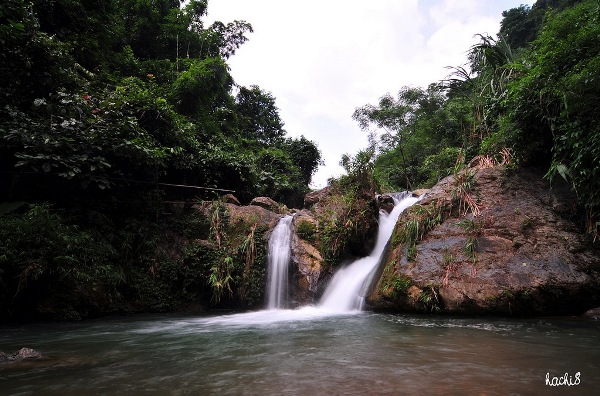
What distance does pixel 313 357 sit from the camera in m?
3.45

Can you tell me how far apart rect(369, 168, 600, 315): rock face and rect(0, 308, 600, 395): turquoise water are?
45 centimetres

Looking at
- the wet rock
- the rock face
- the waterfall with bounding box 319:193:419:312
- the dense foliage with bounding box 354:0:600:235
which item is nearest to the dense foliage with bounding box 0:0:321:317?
the wet rock

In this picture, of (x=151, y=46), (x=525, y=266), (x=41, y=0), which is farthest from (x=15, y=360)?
(x=151, y=46)

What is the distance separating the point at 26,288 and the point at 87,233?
1.45 meters

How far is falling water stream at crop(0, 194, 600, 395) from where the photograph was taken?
253 centimetres

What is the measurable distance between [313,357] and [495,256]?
4314mm

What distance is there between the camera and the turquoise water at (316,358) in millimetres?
2525

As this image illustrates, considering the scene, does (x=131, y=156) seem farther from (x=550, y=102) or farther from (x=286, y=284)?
(x=550, y=102)

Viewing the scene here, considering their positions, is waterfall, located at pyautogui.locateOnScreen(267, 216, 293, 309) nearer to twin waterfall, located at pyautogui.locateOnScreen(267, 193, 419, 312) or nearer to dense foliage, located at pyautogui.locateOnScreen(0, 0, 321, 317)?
twin waterfall, located at pyautogui.locateOnScreen(267, 193, 419, 312)

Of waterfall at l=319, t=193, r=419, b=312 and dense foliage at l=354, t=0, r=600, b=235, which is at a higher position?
dense foliage at l=354, t=0, r=600, b=235

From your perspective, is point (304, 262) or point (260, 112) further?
point (260, 112)

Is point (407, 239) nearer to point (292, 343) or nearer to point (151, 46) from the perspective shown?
point (292, 343)

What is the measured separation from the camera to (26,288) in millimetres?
5934

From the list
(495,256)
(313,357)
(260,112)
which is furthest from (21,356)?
(260,112)
